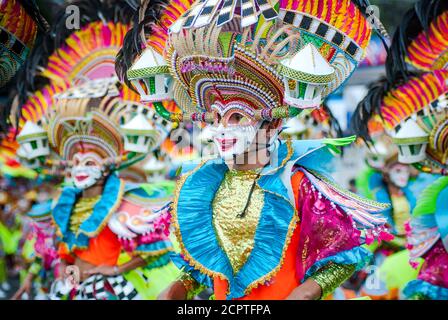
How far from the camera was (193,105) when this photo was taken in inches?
150

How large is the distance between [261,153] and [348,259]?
0.62 m

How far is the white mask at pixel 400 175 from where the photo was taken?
299 inches

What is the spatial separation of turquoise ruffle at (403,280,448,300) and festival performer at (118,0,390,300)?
2.12 metres

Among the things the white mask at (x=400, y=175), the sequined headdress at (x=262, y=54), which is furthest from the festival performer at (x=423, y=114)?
the white mask at (x=400, y=175)

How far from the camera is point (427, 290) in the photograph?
5.44 m

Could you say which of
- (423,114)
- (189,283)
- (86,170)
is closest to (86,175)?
(86,170)

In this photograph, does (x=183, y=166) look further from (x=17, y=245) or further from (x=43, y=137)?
(x=17, y=245)

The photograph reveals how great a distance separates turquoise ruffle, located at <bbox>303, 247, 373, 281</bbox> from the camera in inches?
131

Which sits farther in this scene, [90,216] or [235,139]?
[90,216]

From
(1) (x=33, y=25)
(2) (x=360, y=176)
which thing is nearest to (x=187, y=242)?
(1) (x=33, y=25)

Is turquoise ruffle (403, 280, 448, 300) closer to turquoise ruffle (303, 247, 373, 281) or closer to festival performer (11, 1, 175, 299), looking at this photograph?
festival performer (11, 1, 175, 299)

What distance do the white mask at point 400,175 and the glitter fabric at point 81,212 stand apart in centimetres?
325

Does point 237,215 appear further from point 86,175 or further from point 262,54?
point 86,175

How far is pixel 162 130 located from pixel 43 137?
853 mm
